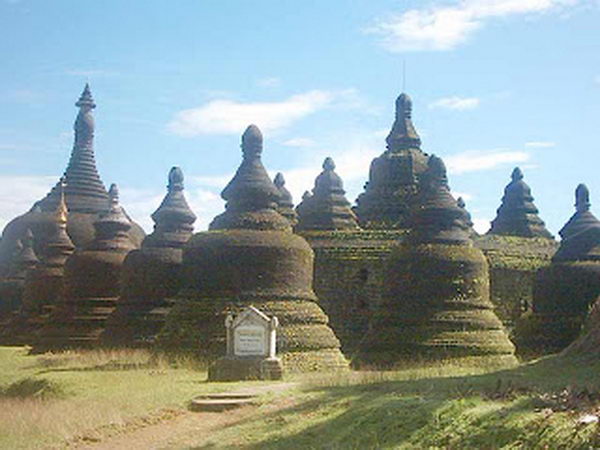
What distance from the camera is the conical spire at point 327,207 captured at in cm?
3841

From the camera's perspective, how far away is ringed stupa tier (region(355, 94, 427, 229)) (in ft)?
127

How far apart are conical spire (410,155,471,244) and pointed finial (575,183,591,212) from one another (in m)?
7.82

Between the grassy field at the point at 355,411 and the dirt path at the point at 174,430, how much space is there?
5cm

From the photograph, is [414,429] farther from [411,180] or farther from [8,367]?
[411,180]

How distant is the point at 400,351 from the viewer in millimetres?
24969

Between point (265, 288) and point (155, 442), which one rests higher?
point (265, 288)

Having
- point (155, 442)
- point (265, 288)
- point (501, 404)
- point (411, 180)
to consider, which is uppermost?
point (411, 180)

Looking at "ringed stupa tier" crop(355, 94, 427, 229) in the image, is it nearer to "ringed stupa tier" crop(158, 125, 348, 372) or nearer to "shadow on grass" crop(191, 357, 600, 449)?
"ringed stupa tier" crop(158, 125, 348, 372)

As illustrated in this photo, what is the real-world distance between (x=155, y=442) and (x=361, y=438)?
12.3 feet

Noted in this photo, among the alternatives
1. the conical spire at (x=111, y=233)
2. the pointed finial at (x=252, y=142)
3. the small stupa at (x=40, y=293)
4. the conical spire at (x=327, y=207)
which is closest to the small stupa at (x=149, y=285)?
the conical spire at (x=111, y=233)

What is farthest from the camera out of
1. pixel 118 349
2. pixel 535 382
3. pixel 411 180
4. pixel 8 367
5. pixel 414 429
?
pixel 411 180

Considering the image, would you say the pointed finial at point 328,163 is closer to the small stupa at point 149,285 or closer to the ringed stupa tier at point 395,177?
→ the ringed stupa tier at point 395,177

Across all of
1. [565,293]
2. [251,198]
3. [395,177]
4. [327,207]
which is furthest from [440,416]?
[395,177]

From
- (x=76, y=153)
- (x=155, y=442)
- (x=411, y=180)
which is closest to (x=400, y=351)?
(x=155, y=442)
